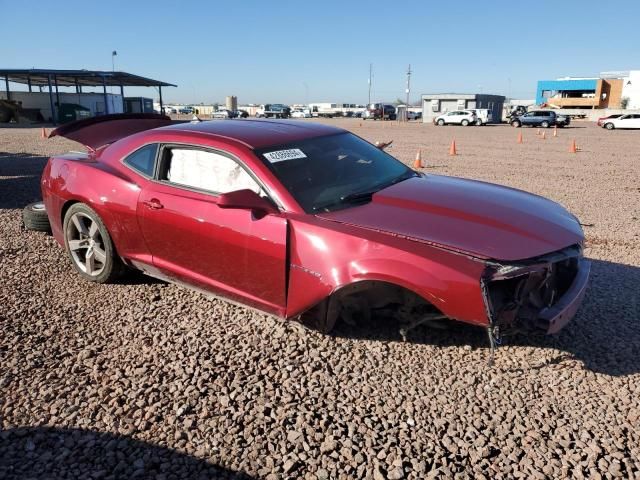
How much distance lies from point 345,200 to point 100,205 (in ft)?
6.90

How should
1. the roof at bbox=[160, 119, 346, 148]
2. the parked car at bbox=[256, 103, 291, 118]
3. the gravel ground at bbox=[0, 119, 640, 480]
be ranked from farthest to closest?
1. the parked car at bbox=[256, 103, 291, 118]
2. the roof at bbox=[160, 119, 346, 148]
3. the gravel ground at bbox=[0, 119, 640, 480]

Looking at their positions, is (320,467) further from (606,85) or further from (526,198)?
(606,85)

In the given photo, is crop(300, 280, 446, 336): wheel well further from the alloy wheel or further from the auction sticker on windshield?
the alloy wheel

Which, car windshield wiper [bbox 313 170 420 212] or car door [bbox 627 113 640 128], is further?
car door [bbox 627 113 640 128]

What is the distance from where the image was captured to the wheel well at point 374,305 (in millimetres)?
3020

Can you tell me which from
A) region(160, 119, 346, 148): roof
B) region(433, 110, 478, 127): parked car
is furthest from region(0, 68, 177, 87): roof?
region(160, 119, 346, 148): roof

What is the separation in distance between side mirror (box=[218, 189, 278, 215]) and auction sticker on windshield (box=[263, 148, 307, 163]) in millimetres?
378

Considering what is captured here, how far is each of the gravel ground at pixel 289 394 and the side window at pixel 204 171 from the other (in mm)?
1009

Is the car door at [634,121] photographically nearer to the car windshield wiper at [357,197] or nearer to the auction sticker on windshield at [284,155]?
the car windshield wiper at [357,197]

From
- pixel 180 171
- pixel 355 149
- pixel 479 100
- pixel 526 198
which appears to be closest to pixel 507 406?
pixel 526 198

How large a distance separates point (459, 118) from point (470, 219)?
154 feet

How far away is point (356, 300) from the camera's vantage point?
3.33m

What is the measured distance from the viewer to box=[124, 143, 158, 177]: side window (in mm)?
4023

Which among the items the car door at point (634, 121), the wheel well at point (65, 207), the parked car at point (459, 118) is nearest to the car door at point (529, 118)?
the parked car at point (459, 118)
